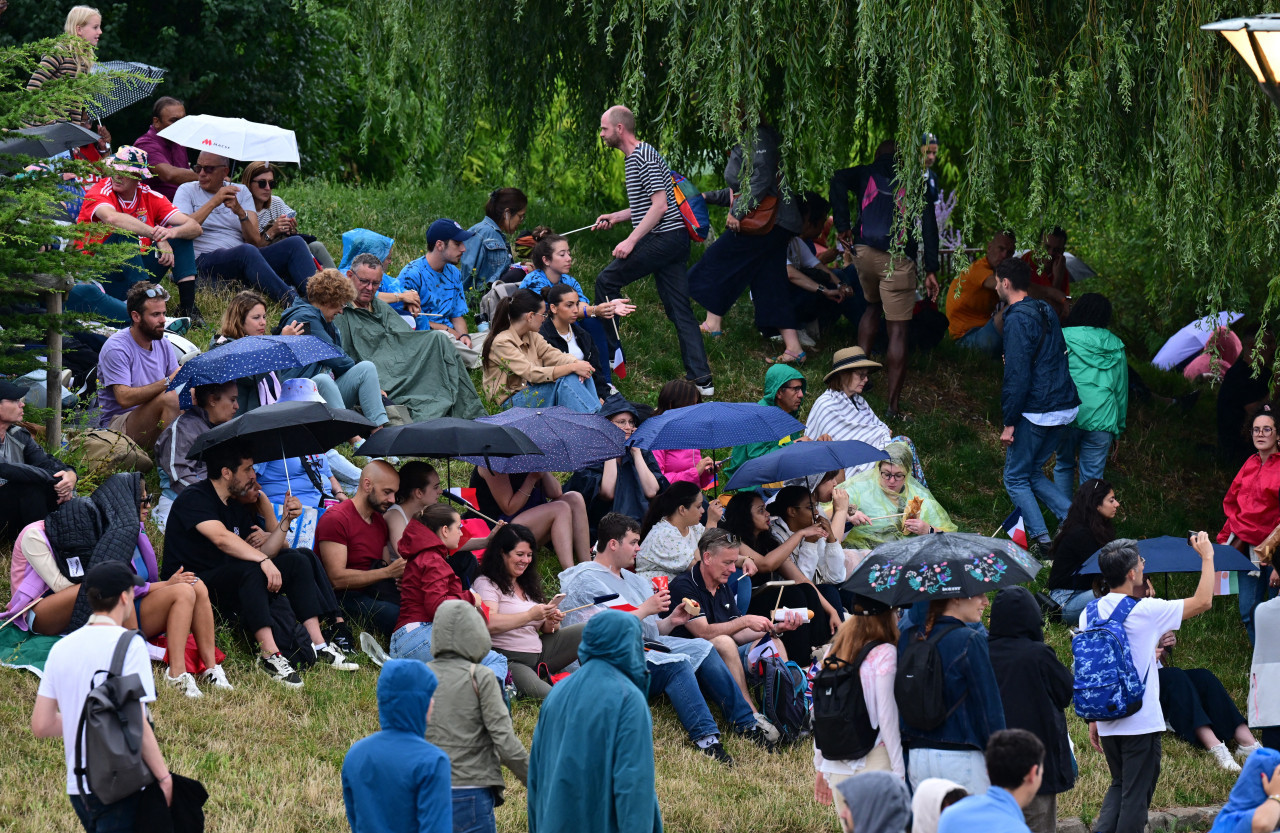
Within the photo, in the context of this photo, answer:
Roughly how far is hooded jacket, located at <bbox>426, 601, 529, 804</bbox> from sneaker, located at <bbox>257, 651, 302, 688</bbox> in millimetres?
2242

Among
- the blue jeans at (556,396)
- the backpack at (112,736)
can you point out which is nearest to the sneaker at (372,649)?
the blue jeans at (556,396)

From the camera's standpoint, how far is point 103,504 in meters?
7.86

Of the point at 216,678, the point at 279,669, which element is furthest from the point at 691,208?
the point at 216,678

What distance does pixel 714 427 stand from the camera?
965 centimetres

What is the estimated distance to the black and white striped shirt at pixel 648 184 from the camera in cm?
1245

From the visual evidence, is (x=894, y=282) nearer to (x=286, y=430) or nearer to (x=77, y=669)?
(x=286, y=430)

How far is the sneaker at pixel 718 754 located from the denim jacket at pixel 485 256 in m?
6.20

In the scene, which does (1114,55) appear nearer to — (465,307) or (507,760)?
(465,307)

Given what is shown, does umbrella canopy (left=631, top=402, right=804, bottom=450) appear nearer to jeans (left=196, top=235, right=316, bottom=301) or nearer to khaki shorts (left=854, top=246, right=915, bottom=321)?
khaki shorts (left=854, top=246, right=915, bottom=321)

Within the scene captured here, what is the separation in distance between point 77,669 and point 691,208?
8.05m

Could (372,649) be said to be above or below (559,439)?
below

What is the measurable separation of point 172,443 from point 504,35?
6642 mm

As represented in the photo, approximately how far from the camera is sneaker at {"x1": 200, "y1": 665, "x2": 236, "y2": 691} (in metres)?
7.80

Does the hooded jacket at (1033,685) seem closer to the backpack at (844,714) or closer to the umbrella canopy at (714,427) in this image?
the backpack at (844,714)
